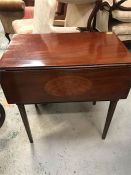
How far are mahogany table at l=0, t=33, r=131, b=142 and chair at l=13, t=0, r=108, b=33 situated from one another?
45cm

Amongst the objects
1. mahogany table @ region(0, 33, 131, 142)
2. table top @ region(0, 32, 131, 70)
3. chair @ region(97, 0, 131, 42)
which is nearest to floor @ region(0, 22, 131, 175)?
mahogany table @ region(0, 33, 131, 142)

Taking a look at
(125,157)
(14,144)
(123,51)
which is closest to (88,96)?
(123,51)

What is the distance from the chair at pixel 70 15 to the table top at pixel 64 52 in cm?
32

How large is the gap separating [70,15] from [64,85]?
102 centimetres

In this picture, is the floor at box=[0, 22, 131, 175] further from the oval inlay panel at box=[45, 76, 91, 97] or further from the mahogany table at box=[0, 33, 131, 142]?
the oval inlay panel at box=[45, 76, 91, 97]

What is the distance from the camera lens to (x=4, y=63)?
0.93 meters

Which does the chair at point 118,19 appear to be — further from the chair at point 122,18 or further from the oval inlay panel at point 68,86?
the oval inlay panel at point 68,86

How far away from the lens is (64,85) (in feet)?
3.17

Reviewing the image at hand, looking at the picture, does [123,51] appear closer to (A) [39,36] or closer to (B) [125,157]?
(A) [39,36]

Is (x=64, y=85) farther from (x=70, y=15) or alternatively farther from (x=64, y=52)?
(x=70, y=15)

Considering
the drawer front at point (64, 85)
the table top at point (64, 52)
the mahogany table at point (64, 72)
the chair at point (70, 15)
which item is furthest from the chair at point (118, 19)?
the drawer front at point (64, 85)

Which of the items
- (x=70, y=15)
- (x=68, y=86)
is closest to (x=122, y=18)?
(x=70, y=15)

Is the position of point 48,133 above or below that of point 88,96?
below

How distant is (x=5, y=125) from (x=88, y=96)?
846mm
